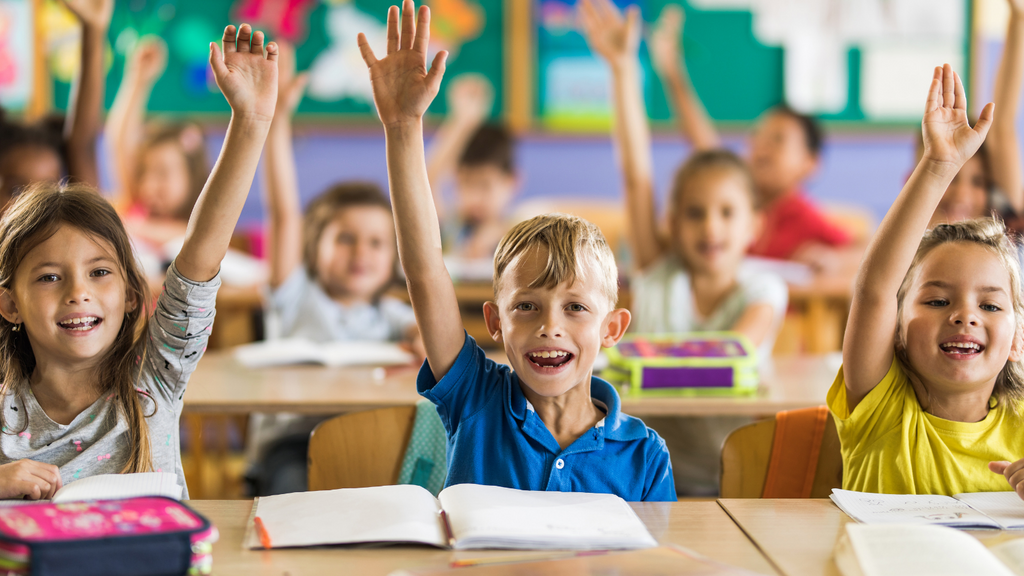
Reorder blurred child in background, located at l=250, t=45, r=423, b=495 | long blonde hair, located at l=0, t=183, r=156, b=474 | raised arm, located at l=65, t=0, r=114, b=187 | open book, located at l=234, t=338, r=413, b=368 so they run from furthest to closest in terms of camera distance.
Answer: blurred child in background, located at l=250, t=45, r=423, b=495
raised arm, located at l=65, t=0, r=114, b=187
open book, located at l=234, t=338, r=413, b=368
long blonde hair, located at l=0, t=183, r=156, b=474

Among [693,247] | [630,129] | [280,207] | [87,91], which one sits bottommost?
[693,247]

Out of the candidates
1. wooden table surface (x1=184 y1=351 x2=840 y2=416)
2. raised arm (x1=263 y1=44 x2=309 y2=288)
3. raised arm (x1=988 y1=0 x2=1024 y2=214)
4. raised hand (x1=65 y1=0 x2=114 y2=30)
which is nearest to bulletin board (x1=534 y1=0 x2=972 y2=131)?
raised arm (x1=988 y1=0 x2=1024 y2=214)

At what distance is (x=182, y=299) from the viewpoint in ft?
4.03

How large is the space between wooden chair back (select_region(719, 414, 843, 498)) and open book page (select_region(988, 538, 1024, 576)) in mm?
510

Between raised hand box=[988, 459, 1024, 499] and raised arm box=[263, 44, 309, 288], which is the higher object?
raised arm box=[263, 44, 309, 288]

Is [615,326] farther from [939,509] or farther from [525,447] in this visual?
[939,509]

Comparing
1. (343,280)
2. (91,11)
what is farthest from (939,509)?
(91,11)

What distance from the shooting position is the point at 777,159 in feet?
14.3

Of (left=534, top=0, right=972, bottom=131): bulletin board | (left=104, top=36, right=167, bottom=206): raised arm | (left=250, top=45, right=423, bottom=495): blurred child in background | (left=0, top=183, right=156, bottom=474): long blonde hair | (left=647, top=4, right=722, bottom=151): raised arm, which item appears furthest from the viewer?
(left=534, top=0, right=972, bottom=131): bulletin board

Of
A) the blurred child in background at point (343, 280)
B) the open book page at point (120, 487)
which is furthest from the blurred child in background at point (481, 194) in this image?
the open book page at point (120, 487)

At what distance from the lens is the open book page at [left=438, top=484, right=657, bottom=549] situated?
93 cm

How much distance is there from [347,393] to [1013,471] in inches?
50.1

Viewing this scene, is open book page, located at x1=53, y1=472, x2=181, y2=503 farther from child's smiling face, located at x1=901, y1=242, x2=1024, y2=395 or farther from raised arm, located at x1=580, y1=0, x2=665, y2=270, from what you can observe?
raised arm, located at x1=580, y1=0, x2=665, y2=270

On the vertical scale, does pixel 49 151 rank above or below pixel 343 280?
above
